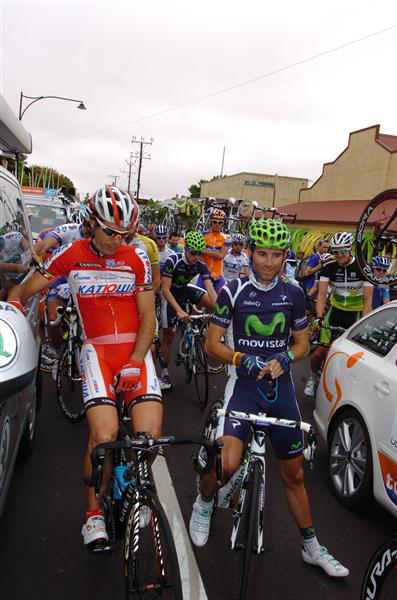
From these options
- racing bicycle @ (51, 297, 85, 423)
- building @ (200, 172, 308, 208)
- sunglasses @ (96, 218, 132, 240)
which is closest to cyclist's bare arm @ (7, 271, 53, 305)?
sunglasses @ (96, 218, 132, 240)

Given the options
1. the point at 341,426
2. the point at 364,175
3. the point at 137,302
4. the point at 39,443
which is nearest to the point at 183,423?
the point at 39,443

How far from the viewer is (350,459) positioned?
388 centimetres

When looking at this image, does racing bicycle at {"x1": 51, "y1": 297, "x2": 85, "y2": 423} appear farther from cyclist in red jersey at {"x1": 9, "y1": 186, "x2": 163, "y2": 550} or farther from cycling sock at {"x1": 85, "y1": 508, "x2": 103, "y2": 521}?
cycling sock at {"x1": 85, "y1": 508, "x2": 103, "y2": 521}

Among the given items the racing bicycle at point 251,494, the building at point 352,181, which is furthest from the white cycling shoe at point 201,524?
the building at point 352,181

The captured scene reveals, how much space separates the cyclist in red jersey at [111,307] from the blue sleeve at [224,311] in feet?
1.56

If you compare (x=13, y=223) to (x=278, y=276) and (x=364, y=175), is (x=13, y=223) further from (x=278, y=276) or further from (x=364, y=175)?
(x=364, y=175)

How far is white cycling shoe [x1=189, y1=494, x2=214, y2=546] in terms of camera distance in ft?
10.6

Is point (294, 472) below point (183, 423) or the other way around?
the other way around

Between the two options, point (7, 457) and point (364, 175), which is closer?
point (7, 457)

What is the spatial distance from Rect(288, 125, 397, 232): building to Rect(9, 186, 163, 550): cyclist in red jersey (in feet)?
80.3

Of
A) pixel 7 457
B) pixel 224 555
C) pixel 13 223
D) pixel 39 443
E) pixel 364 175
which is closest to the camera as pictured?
pixel 7 457

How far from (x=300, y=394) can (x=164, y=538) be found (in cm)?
505

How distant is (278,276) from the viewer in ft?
11.0

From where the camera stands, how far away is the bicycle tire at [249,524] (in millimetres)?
2609
